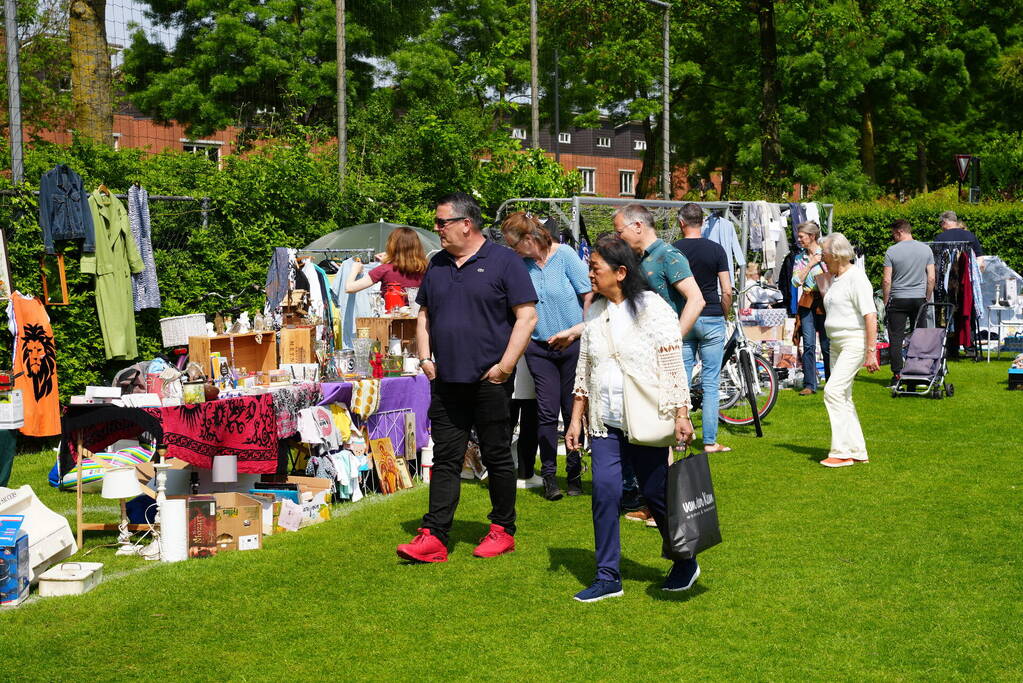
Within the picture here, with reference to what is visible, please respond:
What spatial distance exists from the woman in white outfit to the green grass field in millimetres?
905

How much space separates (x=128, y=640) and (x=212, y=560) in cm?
153

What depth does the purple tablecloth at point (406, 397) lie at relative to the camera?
8844mm

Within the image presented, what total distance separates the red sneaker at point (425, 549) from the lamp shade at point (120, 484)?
1.65m

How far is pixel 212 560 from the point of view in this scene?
22.4 feet

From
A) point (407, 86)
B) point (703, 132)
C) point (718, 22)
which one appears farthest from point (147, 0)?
point (703, 132)

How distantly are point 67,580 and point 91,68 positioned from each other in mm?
11805

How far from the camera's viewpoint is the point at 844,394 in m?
9.17

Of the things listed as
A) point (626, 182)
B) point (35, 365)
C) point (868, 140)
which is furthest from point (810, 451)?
point (626, 182)

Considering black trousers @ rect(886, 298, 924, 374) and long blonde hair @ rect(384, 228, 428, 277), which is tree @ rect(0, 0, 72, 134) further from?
black trousers @ rect(886, 298, 924, 374)

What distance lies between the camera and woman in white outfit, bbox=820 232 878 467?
8.98 metres

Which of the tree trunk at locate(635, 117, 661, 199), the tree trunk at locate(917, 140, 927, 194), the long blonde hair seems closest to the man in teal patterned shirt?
the long blonde hair

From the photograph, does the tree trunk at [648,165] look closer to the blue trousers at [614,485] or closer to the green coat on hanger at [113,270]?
the green coat on hanger at [113,270]

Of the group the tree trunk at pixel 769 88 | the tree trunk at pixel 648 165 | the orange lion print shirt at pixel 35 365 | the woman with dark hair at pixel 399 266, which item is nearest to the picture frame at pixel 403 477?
the woman with dark hair at pixel 399 266

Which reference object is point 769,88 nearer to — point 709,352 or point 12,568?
point 709,352
